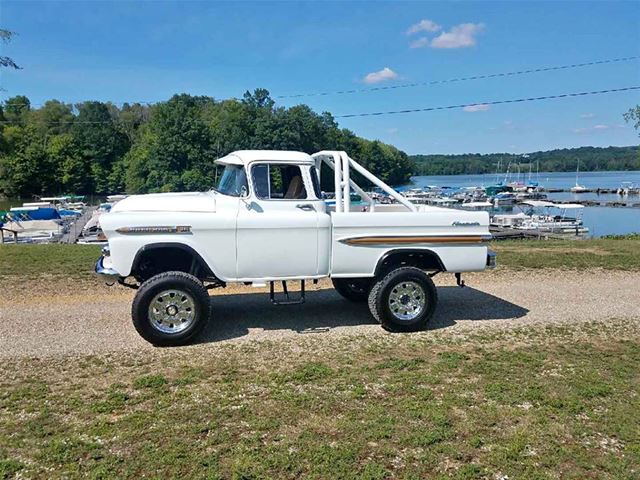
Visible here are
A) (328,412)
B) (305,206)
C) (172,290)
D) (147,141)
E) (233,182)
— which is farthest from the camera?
(147,141)

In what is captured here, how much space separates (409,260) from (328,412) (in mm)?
3406


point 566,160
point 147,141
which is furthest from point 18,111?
point 566,160

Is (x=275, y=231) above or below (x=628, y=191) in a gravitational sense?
below

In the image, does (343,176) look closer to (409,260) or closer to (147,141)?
(409,260)

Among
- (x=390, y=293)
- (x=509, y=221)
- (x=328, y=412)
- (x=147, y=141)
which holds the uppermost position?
(x=147, y=141)

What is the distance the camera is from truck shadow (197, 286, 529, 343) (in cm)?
715

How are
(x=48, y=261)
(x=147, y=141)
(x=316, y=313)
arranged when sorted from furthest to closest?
(x=147, y=141)
(x=48, y=261)
(x=316, y=313)

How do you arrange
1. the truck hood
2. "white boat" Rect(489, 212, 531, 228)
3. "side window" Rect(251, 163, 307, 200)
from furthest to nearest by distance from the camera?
1. "white boat" Rect(489, 212, 531, 228)
2. "side window" Rect(251, 163, 307, 200)
3. the truck hood

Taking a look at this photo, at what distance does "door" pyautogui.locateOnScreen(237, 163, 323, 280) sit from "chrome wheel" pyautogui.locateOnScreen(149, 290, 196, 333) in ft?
2.44

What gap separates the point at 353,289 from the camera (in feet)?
27.4

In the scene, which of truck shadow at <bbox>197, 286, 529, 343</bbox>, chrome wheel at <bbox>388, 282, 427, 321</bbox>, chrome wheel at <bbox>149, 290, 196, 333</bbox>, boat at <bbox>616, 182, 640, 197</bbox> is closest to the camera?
chrome wheel at <bbox>149, 290, 196, 333</bbox>

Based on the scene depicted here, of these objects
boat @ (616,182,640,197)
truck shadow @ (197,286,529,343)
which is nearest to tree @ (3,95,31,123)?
truck shadow @ (197,286,529,343)

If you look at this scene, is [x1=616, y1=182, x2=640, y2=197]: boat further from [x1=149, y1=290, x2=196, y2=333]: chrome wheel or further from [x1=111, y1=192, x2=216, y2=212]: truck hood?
[x1=149, y1=290, x2=196, y2=333]: chrome wheel

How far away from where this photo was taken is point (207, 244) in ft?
21.4
